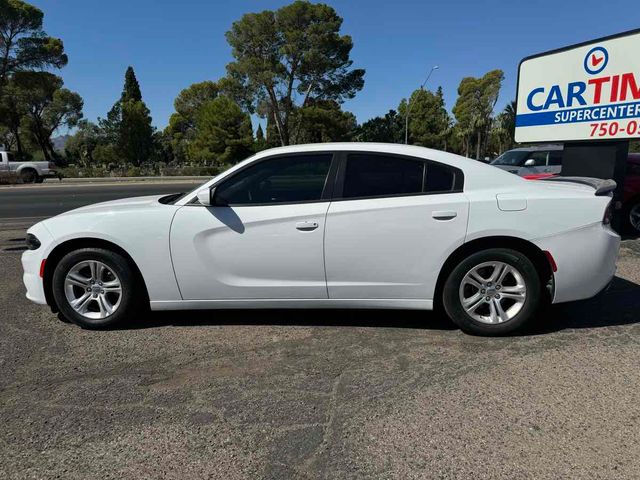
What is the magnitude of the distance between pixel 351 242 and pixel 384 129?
220 ft

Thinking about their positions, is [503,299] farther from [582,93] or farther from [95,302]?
[582,93]

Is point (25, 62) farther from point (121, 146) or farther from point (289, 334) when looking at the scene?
point (289, 334)

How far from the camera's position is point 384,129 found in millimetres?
68188

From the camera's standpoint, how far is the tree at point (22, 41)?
1529 inches

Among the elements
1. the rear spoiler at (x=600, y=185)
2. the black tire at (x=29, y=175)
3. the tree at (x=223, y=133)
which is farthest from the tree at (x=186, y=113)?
the rear spoiler at (x=600, y=185)

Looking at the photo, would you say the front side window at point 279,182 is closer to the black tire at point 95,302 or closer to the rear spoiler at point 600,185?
the black tire at point 95,302

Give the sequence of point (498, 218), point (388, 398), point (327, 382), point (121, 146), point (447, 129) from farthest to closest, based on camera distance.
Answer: point (447, 129) → point (121, 146) → point (498, 218) → point (327, 382) → point (388, 398)

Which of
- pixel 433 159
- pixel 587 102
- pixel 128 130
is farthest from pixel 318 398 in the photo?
pixel 128 130

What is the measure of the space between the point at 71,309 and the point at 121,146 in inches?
2113

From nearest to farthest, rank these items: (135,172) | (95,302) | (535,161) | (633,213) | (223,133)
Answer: (95,302) → (633,213) → (535,161) → (135,172) → (223,133)

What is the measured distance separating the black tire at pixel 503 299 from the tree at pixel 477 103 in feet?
203

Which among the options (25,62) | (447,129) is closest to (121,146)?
(25,62)

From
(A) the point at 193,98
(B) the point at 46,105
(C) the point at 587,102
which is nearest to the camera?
(C) the point at 587,102

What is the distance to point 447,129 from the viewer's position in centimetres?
6619
